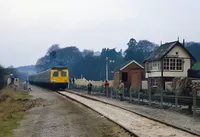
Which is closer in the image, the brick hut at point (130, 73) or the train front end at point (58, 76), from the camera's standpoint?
the train front end at point (58, 76)

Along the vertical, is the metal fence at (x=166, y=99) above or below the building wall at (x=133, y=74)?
below

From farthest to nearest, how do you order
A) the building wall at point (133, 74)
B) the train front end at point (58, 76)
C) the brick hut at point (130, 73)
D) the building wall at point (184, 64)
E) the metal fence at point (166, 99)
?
the brick hut at point (130, 73) < the building wall at point (133, 74) < the train front end at point (58, 76) < the building wall at point (184, 64) < the metal fence at point (166, 99)

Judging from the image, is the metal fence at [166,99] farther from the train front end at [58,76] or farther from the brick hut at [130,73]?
the brick hut at [130,73]

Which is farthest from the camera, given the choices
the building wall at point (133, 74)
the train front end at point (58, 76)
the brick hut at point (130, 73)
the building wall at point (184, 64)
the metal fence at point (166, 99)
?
the brick hut at point (130, 73)

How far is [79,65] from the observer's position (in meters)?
125

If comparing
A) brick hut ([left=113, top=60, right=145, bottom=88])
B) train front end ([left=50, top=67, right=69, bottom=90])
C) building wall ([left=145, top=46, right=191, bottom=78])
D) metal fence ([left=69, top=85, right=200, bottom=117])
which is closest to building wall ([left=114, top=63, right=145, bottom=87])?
brick hut ([left=113, top=60, right=145, bottom=88])

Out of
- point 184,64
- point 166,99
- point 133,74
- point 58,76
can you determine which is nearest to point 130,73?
point 133,74

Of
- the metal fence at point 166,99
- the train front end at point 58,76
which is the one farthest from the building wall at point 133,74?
the metal fence at point 166,99

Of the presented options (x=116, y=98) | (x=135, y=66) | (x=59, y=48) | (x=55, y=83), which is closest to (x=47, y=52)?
(x=59, y=48)

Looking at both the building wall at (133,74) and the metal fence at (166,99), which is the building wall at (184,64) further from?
the metal fence at (166,99)

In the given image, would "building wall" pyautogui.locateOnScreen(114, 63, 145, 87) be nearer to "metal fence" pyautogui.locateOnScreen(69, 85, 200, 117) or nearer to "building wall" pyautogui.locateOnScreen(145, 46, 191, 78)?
"building wall" pyautogui.locateOnScreen(145, 46, 191, 78)

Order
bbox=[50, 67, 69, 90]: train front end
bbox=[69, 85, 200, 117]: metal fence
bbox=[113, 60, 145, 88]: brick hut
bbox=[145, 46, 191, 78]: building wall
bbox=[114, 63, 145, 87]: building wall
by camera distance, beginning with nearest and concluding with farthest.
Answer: bbox=[69, 85, 200, 117]: metal fence < bbox=[145, 46, 191, 78]: building wall < bbox=[50, 67, 69, 90]: train front end < bbox=[114, 63, 145, 87]: building wall < bbox=[113, 60, 145, 88]: brick hut

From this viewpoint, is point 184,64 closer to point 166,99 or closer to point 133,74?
point 133,74

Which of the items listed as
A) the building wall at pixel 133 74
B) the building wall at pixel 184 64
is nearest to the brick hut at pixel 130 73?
the building wall at pixel 133 74
